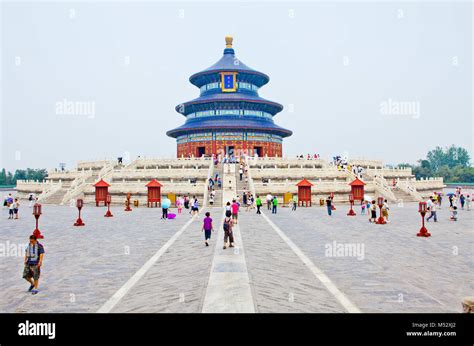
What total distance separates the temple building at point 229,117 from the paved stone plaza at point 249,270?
43077 millimetres

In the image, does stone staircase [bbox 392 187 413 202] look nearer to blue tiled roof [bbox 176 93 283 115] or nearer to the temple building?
the temple building

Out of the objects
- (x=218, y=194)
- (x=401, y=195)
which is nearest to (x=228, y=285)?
(x=218, y=194)

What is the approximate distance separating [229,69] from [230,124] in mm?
11052

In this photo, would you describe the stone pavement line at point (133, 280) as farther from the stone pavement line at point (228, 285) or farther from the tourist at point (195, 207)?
the tourist at point (195, 207)

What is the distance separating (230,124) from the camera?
63438mm

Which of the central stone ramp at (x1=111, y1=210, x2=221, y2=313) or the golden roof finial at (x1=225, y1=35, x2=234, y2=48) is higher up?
the golden roof finial at (x1=225, y1=35, x2=234, y2=48)

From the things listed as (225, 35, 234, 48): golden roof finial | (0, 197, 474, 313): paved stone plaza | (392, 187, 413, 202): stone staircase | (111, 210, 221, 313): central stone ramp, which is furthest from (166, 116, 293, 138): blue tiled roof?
(111, 210, 221, 313): central stone ramp

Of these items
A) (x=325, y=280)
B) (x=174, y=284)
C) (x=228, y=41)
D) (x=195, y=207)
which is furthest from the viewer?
(x=228, y=41)

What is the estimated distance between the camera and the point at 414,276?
1191cm

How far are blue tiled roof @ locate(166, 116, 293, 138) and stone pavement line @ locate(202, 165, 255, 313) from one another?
4931 cm

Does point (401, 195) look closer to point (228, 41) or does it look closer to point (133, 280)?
point (133, 280)

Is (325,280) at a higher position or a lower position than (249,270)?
lower

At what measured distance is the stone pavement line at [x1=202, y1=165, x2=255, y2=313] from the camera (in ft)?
25.9
